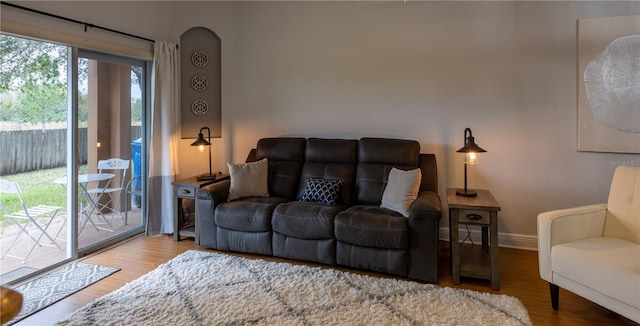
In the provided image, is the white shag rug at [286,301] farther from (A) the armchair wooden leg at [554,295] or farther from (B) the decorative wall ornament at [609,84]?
(B) the decorative wall ornament at [609,84]

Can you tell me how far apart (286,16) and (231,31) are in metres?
0.73

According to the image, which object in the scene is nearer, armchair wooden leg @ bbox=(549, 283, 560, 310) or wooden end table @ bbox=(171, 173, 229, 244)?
armchair wooden leg @ bbox=(549, 283, 560, 310)

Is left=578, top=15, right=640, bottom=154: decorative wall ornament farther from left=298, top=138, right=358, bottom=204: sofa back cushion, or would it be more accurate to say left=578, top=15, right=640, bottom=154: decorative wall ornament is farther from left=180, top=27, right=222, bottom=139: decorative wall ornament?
left=180, top=27, right=222, bottom=139: decorative wall ornament

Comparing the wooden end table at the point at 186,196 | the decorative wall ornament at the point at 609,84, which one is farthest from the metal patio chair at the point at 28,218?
the decorative wall ornament at the point at 609,84

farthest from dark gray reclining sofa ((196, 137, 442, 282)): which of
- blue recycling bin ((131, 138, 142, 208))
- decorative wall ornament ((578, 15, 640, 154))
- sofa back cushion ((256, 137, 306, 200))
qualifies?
decorative wall ornament ((578, 15, 640, 154))

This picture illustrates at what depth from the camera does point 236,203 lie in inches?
137

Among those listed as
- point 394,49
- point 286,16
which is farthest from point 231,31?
point 394,49

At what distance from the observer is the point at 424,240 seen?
2.84 m

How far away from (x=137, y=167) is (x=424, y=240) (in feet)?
10.3

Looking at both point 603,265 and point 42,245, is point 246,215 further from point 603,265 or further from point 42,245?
point 603,265

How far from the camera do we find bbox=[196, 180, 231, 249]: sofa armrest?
3547 millimetres

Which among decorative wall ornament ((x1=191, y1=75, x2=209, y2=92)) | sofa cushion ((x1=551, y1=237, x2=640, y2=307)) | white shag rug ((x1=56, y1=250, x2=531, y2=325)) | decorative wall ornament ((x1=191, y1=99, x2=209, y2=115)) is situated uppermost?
decorative wall ornament ((x1=191, y1=75, x2=209, y2=92))

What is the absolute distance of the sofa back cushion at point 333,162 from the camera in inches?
146

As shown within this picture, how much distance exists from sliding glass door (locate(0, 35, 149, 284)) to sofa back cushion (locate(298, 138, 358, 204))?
185 cm
